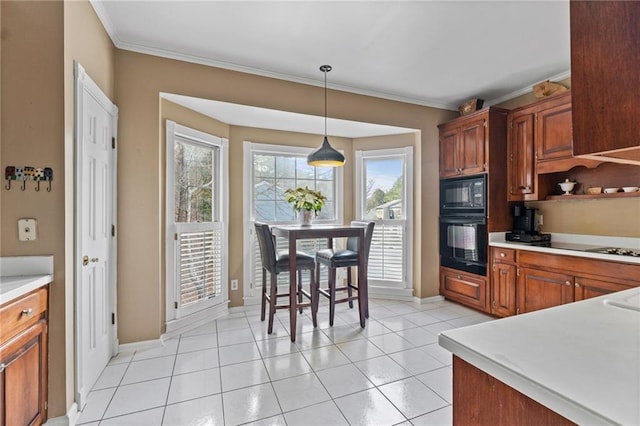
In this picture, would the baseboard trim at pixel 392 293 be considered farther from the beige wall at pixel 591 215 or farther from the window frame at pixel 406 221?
the beige wall at pixel 591 215

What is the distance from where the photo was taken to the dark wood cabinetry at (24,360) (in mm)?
1375

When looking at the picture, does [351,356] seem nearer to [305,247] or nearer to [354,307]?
[354,307]

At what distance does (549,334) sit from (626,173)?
2959 millimetres

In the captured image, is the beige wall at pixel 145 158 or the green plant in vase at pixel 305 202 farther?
the green plant in vase at pixel 305 202

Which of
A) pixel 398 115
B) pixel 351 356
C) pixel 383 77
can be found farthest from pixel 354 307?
pixel 383 77

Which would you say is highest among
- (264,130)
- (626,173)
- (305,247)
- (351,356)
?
(264,130)

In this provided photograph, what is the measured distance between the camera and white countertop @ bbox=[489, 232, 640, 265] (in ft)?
8.10

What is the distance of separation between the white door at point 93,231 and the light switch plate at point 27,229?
0.69 feet

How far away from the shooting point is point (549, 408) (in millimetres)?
617

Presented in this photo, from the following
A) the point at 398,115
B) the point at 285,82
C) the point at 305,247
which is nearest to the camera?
the point at 285,82

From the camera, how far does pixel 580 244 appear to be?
3.07 metres

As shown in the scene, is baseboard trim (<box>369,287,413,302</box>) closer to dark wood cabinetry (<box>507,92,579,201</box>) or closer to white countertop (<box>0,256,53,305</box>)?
dark wood cabinetry (<box>507,92,579,201</box>)

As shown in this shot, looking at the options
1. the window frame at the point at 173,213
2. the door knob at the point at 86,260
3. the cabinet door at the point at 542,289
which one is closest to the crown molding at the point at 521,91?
the cabinet door at the point at 542,289

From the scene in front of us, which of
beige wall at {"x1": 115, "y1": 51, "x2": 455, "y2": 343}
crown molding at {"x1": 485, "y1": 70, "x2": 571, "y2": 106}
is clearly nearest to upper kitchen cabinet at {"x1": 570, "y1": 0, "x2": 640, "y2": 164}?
beige wall at {"x1": 115, "y1": 51, "x2": 455, "y2": 343}
